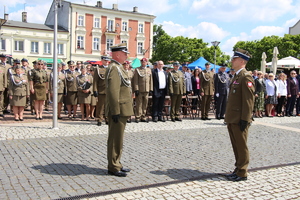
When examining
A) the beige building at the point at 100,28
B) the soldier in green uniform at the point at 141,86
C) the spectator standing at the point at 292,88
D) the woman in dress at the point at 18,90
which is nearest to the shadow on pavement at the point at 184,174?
the soldier in green uniform at the point at 141,86

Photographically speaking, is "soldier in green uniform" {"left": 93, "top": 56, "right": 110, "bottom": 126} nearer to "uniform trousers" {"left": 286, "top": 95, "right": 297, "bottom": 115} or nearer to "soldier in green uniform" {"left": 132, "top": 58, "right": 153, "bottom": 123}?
"soldier in green uniform" {"left": 132, "top": 58, "right": 153, "bottom": 123}

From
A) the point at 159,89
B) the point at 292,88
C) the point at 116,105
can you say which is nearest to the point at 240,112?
the point at 116,105

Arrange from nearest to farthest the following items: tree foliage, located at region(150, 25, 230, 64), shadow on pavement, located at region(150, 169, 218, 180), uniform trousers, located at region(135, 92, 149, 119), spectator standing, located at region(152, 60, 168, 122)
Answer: shadow on pavement, located at region(150, 169, 218, 180) → uniform trousers, located at region(135, 92, 149, 119) → spectator standing, located at region(152, 60, 168, 122) → tree foliage, located at region(150, 25, 230, 64)

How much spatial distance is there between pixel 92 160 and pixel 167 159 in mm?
1497

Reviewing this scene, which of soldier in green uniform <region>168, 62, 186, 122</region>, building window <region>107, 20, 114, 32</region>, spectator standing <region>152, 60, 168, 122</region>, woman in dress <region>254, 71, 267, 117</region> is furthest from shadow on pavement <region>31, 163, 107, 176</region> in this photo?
building window <region>107, 20, 114, 32</region>

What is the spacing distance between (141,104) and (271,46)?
49.2m

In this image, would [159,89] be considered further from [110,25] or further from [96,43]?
[110,25]

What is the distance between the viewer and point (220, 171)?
18.9 feet

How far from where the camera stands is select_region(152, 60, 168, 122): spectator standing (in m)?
Result: 11.9

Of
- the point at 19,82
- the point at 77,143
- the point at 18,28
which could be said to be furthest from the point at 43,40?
the point at 77,143

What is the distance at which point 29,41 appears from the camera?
164ft

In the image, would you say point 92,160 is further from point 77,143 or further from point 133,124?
point 133,124

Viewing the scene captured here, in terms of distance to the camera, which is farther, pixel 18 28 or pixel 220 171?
pixel 18 28

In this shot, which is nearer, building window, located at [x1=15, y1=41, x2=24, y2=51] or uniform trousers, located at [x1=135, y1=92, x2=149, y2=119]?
uniform trousers, located at [x1=135, y1=92, x2=149, y2=119]
